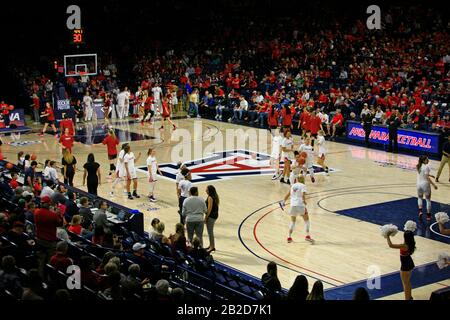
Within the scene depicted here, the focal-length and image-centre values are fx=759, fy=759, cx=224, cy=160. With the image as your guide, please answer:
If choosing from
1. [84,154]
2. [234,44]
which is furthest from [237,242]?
[234,44]

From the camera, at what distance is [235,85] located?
129 ft

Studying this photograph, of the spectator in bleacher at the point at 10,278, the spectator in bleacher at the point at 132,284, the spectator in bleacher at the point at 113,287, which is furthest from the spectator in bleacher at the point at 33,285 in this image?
the spectator in bleacher at the point at 132,284

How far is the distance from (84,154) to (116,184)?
578cm

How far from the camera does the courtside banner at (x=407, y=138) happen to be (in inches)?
1080

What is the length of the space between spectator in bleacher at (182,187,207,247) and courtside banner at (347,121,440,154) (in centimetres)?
1370

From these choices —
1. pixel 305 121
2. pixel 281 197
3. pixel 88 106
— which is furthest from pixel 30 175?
pixel 88 106

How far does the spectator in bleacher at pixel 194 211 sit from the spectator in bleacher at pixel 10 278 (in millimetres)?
5849

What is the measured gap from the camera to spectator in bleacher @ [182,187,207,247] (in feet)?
53.1

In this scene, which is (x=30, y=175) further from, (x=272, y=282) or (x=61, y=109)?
(x=61, y=109)

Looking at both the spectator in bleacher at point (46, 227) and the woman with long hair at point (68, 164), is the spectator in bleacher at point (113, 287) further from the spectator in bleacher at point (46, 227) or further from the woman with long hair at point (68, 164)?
the woman with long hair at point (68, 164)

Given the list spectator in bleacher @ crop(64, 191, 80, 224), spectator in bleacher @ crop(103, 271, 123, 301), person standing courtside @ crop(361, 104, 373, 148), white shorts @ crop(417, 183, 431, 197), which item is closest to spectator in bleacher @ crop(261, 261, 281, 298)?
spectator in bleacher @ crop(103, 271, 123, 301)

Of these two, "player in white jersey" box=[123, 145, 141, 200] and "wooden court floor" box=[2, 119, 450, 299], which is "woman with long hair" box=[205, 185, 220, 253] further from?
"player in white jersey" box=[123, 145, 141, 200]

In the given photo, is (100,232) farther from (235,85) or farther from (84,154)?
(235,85)

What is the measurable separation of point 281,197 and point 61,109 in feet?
53.2
